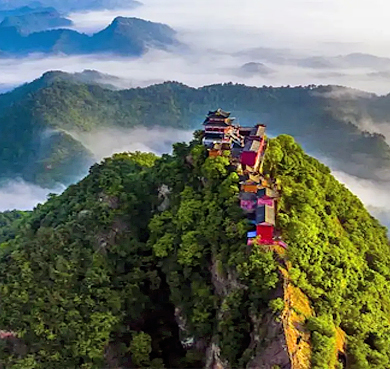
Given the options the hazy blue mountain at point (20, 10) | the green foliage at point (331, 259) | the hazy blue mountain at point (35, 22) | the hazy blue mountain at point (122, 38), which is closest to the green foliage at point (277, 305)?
the green foliage at point (331, 259)

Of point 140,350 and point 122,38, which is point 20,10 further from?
point 140,350

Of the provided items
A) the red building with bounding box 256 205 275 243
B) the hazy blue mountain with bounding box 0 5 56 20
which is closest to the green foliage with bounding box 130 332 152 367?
the red building with bounding box 256 205 275 243

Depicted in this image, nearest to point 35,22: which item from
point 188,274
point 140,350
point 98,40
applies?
point 98,40

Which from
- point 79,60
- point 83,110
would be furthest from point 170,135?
point 79,60

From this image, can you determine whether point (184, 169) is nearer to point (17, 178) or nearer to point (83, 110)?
point (17, 178)

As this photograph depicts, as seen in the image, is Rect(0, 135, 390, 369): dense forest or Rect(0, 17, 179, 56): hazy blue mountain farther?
Rect(0, 17, 179, 56): hazy blue mountain

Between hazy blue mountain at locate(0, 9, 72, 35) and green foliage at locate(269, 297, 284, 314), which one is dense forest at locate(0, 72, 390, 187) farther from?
hazy blue mountain at locate(0, 9, 72, 35)

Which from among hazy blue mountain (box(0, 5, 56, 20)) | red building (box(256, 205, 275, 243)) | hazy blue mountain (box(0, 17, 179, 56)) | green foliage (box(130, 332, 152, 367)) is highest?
hazy blue mountain (box(0, 5, 56, 20))
